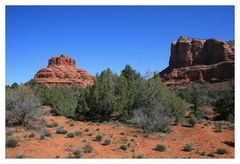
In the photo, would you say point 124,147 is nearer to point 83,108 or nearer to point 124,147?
point 124,147

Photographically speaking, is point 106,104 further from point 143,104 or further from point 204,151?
point 204,151

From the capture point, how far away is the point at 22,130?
1697cm

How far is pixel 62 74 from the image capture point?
378ft

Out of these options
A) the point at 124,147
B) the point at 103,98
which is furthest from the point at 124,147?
the point at 103,98

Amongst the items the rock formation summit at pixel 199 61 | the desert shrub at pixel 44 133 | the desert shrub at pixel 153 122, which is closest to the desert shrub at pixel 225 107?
the desert shrub at pixel 153 122

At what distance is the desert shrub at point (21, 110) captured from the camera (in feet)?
59.8

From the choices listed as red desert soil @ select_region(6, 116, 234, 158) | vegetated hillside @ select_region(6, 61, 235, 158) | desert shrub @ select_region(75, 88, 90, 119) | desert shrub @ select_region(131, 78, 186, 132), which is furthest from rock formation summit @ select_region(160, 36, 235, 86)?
red desert soil @ select_region(6, 116, 234, 158)

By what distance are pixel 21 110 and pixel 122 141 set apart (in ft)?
20.3

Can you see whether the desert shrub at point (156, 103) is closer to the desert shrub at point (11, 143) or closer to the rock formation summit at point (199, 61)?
the desert shrub at point (11, 143)

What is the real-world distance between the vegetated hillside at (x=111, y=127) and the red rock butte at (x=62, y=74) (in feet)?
250

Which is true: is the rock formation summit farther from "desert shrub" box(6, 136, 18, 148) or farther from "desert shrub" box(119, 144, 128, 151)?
"desert shrub" box(6, 136, 18, 148)

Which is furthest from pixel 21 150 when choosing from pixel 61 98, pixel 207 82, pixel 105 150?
pixel 207 82

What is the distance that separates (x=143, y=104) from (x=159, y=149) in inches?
393

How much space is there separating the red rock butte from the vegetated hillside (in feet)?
250
